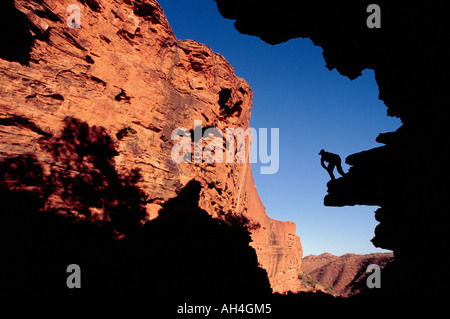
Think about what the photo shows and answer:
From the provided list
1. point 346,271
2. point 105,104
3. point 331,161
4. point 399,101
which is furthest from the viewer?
point 346,271

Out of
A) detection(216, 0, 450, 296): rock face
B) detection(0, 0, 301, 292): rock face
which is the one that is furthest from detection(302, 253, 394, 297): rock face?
detection(216, 0, 450, 296): rock face

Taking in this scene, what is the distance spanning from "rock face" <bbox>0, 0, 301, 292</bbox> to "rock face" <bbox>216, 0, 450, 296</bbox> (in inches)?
289

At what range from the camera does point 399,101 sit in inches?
219

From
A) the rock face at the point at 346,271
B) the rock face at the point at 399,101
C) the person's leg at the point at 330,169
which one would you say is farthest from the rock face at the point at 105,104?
the rock face at the point at 346,271

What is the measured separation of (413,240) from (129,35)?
621 inches

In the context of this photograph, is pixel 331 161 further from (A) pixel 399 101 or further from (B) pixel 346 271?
(B) pixel 346 271

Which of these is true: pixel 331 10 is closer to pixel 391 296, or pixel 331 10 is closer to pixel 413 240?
pixel 413 240

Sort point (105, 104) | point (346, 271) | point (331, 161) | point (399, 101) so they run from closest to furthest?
1. point (399, 101)
2. point (331, 161)
3. point (105, 104)
4. point (346, 271)

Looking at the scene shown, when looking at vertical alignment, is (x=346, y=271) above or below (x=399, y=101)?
below

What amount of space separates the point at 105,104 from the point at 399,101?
39.1 feet

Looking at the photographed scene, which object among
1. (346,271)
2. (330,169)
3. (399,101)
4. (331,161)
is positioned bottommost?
(346,271)

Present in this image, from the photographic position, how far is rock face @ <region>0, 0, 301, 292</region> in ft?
26.2

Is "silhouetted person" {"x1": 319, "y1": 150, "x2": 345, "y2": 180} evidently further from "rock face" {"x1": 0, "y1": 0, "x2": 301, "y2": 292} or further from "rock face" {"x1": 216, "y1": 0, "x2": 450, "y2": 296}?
"rock face" {"x1": 0, "y1": 0, "x2": 301, "y2": 292}

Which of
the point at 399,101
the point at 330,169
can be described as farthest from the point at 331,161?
the point at 399,101
